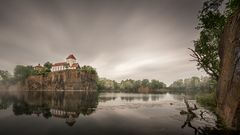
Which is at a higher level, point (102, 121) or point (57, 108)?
point (102, 121)

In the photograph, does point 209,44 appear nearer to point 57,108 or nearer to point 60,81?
point 57,108

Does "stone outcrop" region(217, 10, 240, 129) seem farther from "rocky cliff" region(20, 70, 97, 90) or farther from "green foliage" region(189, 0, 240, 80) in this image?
"rocky cliff" region(20, 70, 97, 90)

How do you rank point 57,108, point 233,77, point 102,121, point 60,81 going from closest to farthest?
point 233,77
point 102,121
point 57,108
point 60,81

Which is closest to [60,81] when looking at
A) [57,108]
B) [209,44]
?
[57,108]

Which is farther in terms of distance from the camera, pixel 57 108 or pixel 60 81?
pixel 60 81

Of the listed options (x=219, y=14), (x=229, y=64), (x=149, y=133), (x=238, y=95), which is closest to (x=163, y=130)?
(x=149, y=133)

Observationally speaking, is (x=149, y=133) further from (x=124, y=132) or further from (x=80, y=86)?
(x=80, y=86)

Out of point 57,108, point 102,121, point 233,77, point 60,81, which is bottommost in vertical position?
→ point 57,108

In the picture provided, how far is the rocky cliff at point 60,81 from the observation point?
18788cm

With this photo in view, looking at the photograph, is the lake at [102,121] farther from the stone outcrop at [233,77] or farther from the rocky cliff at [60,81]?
the rocky cliff at [60,81]

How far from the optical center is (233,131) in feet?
67.8

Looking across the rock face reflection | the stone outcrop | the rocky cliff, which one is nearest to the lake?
the rock face reflection

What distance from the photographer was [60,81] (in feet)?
620

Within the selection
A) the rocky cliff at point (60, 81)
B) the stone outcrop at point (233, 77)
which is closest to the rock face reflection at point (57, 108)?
the stone outcrop at point (233, 77)
